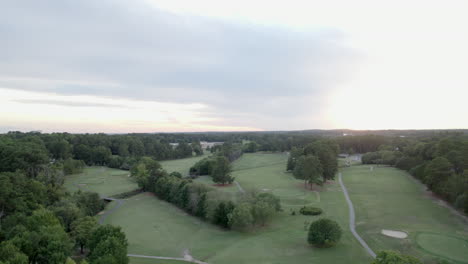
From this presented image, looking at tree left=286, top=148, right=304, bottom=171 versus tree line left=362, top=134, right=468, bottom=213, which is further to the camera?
tree left=286, top=148, right=304, bottom=171

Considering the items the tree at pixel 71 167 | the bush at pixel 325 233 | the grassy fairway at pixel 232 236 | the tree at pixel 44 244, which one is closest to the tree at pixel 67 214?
the grassy fairway at pixel 232 236

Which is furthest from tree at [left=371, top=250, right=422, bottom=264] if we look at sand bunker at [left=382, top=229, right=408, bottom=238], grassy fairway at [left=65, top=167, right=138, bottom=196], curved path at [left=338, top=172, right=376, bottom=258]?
grassy fairway at [left=65, top=167, right=138, bottom=196]

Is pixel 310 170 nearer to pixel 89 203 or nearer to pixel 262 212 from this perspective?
pixel 262 212

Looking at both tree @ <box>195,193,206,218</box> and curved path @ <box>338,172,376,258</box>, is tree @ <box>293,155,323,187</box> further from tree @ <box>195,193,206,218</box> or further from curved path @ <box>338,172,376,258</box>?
tree @ <box>195,193,206,218</box>

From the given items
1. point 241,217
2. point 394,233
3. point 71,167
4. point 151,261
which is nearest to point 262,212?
point 241,217

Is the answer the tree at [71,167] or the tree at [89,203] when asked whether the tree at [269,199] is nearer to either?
the tree at [89,203]
